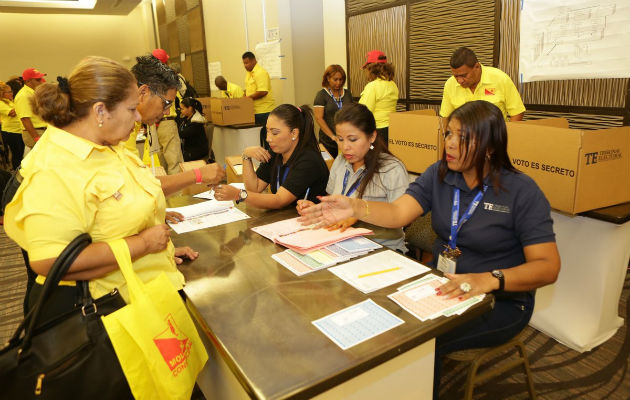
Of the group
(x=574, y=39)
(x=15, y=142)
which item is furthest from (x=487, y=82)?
(x=15, y=142)

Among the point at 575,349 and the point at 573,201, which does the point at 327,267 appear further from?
the point at 575,349

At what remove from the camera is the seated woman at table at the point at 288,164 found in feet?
7.11

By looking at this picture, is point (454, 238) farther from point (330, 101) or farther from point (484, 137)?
point (330, 101)

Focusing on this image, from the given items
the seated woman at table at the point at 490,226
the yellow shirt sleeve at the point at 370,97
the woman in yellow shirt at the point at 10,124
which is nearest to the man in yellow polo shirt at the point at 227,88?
the yellow shirt sleeve at the point at 370,97

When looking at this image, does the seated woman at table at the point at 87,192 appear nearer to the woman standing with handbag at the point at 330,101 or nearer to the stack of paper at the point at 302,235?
the stack of paper at the point at 302,235

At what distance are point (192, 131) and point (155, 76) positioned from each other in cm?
316

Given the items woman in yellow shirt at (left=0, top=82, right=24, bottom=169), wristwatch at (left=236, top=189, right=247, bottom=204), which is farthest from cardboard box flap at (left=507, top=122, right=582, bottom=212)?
woman in yellow shirt at (left=0, top=82, right=24, bottom=169)

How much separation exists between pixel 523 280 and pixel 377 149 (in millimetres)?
956

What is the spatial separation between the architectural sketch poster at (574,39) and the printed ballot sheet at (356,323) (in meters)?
2.59

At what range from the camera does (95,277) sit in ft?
3.99

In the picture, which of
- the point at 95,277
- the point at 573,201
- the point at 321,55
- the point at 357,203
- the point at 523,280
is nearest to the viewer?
the point at 95,277

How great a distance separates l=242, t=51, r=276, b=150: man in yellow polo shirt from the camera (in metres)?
5.85

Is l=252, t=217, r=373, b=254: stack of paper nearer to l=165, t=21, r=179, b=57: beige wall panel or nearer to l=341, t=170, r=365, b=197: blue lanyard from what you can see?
l=341, t=170, r=365, b=197: blue lanyard

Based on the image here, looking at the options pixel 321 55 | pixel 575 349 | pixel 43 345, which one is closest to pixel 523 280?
pixel 575 349
